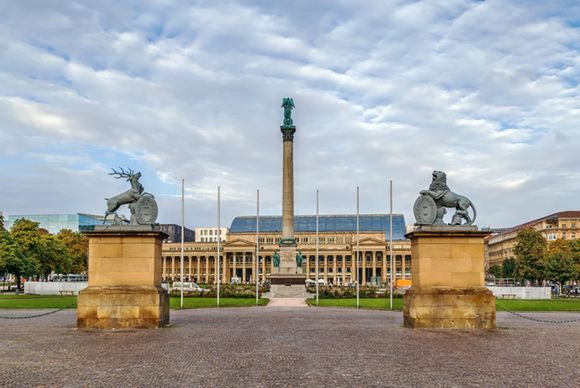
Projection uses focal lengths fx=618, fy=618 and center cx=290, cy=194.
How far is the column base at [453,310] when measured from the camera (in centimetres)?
2652

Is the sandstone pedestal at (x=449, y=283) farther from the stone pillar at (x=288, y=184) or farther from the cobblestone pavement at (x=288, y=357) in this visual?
the stone pillar at (x=288, y=184)

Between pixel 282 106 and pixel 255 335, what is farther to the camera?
pixel 282 106

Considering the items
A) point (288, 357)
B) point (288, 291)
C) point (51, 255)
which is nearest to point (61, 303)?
point (288, 291)

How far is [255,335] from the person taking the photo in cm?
2428

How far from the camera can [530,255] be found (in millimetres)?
108625

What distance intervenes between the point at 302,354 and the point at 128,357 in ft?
16.8

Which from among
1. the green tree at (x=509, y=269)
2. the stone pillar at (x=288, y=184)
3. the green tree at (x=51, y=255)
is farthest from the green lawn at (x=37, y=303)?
the green tree at (x=509, y=269)

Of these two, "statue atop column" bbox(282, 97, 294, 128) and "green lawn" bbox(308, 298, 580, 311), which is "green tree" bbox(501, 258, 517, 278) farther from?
"green lawn" bbox(308, 298, 580, 311)

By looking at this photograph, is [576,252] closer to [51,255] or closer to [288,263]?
[288,263]

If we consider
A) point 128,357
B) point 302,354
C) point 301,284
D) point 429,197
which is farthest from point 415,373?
point 301,284

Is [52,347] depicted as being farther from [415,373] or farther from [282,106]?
[282,106]

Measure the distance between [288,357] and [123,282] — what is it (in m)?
11.9

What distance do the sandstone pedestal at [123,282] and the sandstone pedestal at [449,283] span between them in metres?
11.3

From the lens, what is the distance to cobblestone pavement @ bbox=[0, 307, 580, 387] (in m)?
14.6
